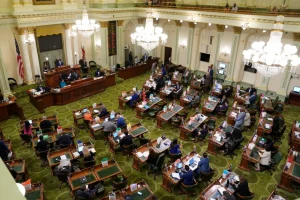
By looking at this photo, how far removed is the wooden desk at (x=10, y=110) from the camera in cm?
1202

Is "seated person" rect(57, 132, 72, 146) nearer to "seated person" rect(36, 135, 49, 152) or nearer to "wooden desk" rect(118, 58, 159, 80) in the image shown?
"seated person" rect(36, 135, 49, 152)

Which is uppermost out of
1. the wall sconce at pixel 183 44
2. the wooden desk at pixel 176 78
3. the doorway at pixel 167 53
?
the wall sconce at pixel 183 44

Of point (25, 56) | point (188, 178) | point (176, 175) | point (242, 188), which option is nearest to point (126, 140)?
point (176, 175)

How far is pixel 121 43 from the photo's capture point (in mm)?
19344

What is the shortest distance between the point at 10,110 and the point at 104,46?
8.28m

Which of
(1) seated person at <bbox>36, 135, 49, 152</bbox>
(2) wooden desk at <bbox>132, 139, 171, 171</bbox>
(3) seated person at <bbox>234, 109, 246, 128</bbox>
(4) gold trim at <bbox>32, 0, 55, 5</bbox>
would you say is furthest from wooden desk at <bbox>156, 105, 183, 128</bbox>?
(4) gold trim at <bbox>32, 0, 55, 5</bbox>

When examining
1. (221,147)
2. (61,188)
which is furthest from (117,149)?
(221,147)

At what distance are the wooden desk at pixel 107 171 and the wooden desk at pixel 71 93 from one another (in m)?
6.66

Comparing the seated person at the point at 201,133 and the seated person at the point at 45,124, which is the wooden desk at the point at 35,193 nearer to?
the seated person at the point at 45,124

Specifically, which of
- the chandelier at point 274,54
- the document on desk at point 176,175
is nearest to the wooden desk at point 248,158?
the document on desk at point 176,175

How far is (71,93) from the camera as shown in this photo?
554 inches

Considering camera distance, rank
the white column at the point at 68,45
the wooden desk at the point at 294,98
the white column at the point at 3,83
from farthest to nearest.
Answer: the white column at the point at 68,45, the wooden desk at the point at 294,98, the white column at the point at 3,83

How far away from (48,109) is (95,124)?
4.18 meters

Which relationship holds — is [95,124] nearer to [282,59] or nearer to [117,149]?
[117,149]
